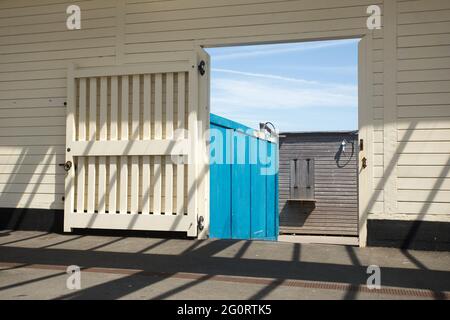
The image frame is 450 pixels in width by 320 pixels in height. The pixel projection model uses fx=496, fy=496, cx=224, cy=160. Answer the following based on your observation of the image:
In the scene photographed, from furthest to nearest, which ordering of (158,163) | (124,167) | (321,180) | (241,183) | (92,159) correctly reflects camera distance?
(321,180) → (241,183) → (92,159) → (124,167) → (158,163)

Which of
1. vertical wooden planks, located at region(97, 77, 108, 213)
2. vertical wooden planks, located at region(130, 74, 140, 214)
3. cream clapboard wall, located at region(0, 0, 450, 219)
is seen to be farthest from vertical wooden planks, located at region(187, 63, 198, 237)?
vertical wooden planks, located at region(97, 77, 108, 213)

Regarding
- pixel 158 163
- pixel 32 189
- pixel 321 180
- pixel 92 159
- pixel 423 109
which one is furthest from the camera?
pixel 321 180

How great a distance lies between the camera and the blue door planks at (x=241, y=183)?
760cm

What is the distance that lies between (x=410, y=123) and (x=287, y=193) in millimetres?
10584

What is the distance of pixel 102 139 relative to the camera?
262 inches

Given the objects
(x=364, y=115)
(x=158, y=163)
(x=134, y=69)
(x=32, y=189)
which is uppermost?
(x=134, y=69)

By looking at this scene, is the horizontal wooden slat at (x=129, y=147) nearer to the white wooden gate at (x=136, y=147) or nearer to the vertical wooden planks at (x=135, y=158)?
the white wooden gate at (x=136, y=147)

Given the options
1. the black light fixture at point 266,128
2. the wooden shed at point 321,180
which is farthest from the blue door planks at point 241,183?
the wooden shed at point 321,180

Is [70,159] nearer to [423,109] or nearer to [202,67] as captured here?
[202,67]

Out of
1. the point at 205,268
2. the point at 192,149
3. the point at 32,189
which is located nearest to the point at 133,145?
the point at 192,149

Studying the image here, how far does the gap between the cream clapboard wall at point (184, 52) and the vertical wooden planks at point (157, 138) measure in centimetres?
41

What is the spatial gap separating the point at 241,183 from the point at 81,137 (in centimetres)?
333

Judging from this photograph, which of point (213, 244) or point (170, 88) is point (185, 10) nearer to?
point (170, 88)
